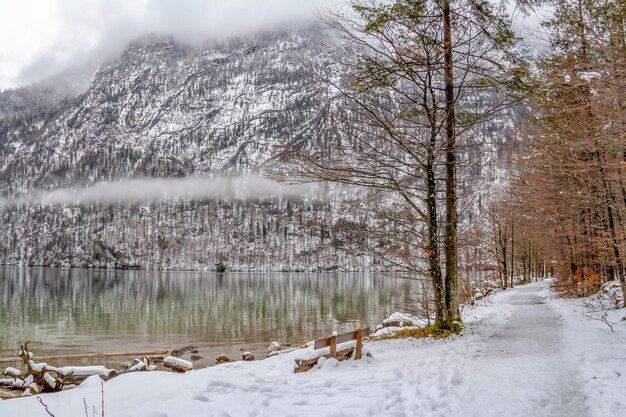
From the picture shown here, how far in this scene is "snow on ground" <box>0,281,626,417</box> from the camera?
597 centimetres

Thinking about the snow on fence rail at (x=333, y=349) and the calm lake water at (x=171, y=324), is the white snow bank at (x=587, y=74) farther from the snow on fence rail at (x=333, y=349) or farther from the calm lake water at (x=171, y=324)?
the calm lake water at (x=171, y=324)

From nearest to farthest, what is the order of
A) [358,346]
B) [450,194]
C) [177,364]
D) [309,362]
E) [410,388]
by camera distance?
1. [410,388]
2. [309,362]
3. [358,346]
4. [450,194]
5. [177,364]

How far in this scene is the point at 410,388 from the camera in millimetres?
7000

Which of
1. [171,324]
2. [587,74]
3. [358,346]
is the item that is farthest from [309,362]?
[171,324]

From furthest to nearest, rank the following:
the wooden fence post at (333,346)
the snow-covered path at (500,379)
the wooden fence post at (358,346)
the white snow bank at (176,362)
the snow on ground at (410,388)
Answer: the white snow bank at (176,362), the wooden fence post at (358,346), the wooden fence post at (333,346), the snow on ground at (410,388), the snow-covered path at (500,379)

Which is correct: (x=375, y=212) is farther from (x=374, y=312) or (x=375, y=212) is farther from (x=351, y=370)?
(x=374, y=312)

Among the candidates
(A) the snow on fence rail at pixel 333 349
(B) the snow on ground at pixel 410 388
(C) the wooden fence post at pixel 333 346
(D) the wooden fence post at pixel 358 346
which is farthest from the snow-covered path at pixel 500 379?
(C) the wooden fence post at pixel 333 346

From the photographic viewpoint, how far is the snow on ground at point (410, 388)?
5969 mm

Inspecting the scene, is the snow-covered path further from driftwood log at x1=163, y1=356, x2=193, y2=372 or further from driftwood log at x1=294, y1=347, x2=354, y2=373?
driftwood log at x1=163, y1=356, x2=193, y2=372

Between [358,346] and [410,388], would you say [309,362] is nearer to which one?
[358,346]

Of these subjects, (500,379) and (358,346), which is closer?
(500,379)

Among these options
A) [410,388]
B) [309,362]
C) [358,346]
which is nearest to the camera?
[410,388]

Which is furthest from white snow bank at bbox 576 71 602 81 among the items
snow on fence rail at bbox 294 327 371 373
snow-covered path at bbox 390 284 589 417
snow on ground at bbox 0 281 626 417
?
snow on fence rail at bbox 294 327 371 373

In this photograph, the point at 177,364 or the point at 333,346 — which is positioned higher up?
the point at 333,346
